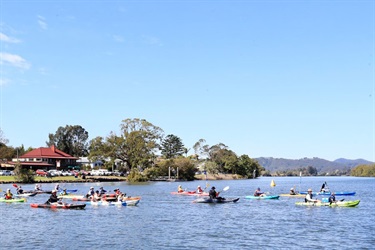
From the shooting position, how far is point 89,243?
94.2 ft

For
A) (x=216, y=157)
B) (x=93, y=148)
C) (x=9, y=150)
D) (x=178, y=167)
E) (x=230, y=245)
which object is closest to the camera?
(x=230, y=245)

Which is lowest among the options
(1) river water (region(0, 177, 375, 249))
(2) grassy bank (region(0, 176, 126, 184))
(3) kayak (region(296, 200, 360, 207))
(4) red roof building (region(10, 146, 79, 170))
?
(1) river water (region(0, 177, 375, 249))

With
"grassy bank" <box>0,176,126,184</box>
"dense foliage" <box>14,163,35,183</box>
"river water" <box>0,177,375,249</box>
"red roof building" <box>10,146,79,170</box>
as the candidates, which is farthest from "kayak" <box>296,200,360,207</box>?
"red roof building" <box>10,146,79,170</box>

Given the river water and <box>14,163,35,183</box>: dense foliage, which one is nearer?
the river water

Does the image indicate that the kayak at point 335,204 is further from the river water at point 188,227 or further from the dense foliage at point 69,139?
the dense foliage at point 69,139

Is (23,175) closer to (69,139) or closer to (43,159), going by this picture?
(43,159)

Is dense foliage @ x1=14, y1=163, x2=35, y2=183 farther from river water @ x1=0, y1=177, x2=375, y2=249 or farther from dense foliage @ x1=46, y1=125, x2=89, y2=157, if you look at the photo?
dense foliage @ x1=46, y1=125, x2=89, y2=157

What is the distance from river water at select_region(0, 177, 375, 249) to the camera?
94.9ft

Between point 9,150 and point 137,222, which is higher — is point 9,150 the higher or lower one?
the higher one

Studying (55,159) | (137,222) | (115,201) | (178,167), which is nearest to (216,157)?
(178,167)

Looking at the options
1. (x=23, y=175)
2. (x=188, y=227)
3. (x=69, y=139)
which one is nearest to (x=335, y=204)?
(x=188, y=227)

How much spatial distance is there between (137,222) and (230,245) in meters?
12.0

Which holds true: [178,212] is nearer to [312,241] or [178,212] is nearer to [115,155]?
[312,241]

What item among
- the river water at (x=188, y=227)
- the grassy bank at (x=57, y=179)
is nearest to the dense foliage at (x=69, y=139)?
the grassy bank at (x=57, y=179)
